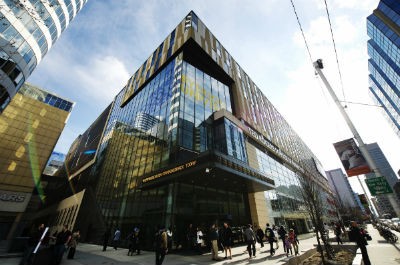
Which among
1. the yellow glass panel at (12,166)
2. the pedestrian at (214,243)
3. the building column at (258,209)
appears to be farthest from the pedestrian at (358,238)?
the yellow glass panel at (12,166)

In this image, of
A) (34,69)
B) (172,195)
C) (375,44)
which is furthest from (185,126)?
(375,44)

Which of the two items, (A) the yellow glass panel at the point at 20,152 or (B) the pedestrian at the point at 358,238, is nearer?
(B) the pedestrian at the point at 358,238

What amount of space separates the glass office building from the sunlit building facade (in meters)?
9.25

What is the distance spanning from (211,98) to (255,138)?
33.1ft

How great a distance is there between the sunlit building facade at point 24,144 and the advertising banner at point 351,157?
41986 millimetres

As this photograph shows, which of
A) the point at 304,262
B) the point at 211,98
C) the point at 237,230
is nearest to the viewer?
the point at 304,262

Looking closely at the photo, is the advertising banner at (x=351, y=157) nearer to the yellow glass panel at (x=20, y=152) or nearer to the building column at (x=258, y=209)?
the building column at (x=258, y=209)

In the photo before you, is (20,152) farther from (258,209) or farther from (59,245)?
(258,209)

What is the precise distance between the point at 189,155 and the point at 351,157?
12138mm

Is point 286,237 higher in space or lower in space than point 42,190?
lower

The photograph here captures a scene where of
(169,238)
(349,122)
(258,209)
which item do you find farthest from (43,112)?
(349,122)

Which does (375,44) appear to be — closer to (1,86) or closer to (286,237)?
(286,237)

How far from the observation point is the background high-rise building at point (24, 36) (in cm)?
2125

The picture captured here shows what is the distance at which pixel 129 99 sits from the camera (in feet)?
114
